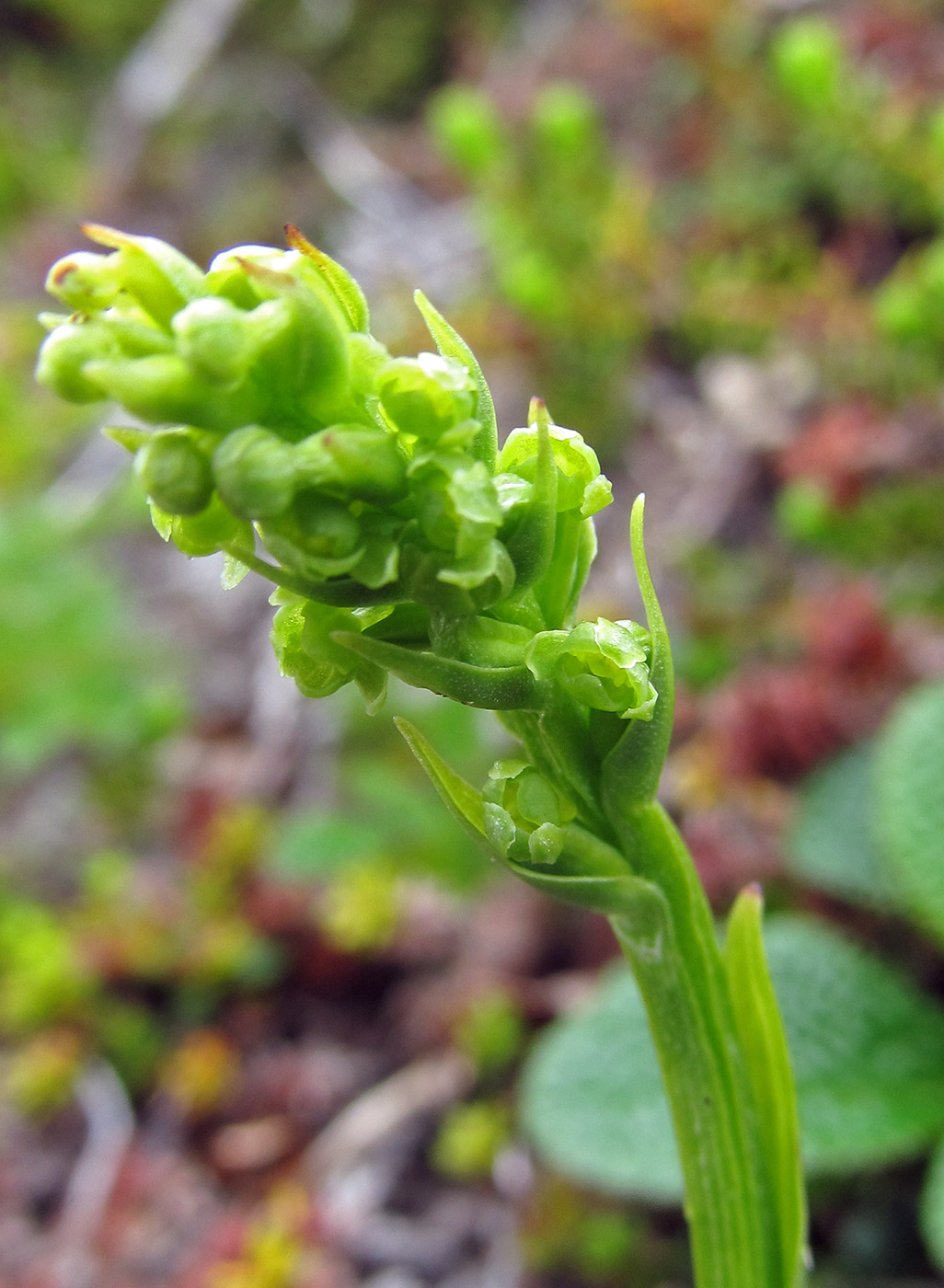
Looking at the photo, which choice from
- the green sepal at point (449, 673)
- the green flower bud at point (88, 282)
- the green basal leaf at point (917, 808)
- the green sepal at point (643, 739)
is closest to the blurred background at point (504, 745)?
the green basal leaf at point (917, 808)

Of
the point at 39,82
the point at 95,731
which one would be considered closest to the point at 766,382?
the point at 95,731

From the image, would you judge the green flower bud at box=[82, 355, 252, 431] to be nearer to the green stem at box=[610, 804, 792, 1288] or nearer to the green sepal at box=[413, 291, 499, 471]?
the green sepal at box=[413, 291, 499, 471]

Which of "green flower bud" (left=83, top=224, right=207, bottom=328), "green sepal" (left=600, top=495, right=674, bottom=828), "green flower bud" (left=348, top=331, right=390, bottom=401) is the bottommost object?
"green sepal" (left=600, top=495, right=674, bottom=828)

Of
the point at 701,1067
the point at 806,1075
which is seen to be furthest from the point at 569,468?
the point at 806,1075

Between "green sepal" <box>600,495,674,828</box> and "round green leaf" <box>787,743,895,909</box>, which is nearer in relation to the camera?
"green sepal" <box>600,495,674,828</box>

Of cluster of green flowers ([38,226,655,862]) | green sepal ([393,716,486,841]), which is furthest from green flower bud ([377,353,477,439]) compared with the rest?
green sepal ([393,716,486,841])

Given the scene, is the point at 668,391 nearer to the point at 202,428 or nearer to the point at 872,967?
the point at 872,967
